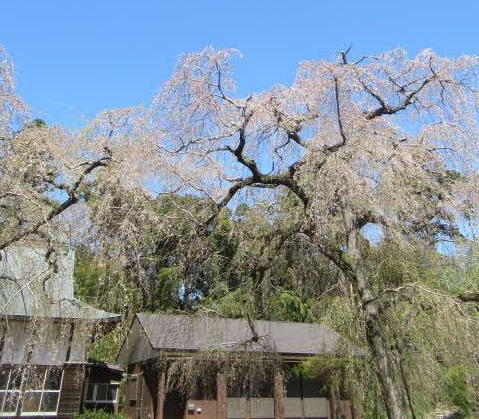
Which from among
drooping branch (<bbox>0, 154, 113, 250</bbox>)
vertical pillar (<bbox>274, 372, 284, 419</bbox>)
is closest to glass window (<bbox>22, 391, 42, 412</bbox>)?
vertical pillar (<bbox>274, 372, 284, 419</bbox>)

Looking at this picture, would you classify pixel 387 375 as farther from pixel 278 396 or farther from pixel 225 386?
pixel 278 396

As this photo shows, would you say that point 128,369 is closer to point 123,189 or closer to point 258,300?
point 258,300

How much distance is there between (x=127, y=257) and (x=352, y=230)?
10.5ft

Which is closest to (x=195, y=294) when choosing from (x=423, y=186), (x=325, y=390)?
(x=423, y=186)

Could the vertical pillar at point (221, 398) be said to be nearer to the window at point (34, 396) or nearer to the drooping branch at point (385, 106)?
the window at point (34, 396)

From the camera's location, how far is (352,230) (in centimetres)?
625

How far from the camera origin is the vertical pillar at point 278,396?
1374 centimetres

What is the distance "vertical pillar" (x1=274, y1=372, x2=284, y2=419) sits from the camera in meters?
13.7

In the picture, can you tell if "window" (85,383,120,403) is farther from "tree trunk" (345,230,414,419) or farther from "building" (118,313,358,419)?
"tree trunk" (345,230,414,419)

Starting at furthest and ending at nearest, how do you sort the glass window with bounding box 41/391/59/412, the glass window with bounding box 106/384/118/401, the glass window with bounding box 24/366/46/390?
the glass window with bounding box 106/384/118/401 < the glass window with bounding box 41/391/59/412 < the glass window with bounding box 24/366/46/390

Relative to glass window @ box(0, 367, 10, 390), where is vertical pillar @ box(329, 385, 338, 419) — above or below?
below

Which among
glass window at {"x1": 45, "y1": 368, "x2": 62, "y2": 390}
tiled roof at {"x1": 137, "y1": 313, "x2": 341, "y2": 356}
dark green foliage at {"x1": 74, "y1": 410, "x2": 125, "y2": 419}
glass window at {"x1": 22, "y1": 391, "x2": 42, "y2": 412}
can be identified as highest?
tiled roof at {"x1": 137, "y1": 313, "x2": 341, "y2": 356}

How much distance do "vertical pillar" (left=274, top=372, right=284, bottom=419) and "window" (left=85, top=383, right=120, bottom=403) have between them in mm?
5795

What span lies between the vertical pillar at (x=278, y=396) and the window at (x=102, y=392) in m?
5.79
